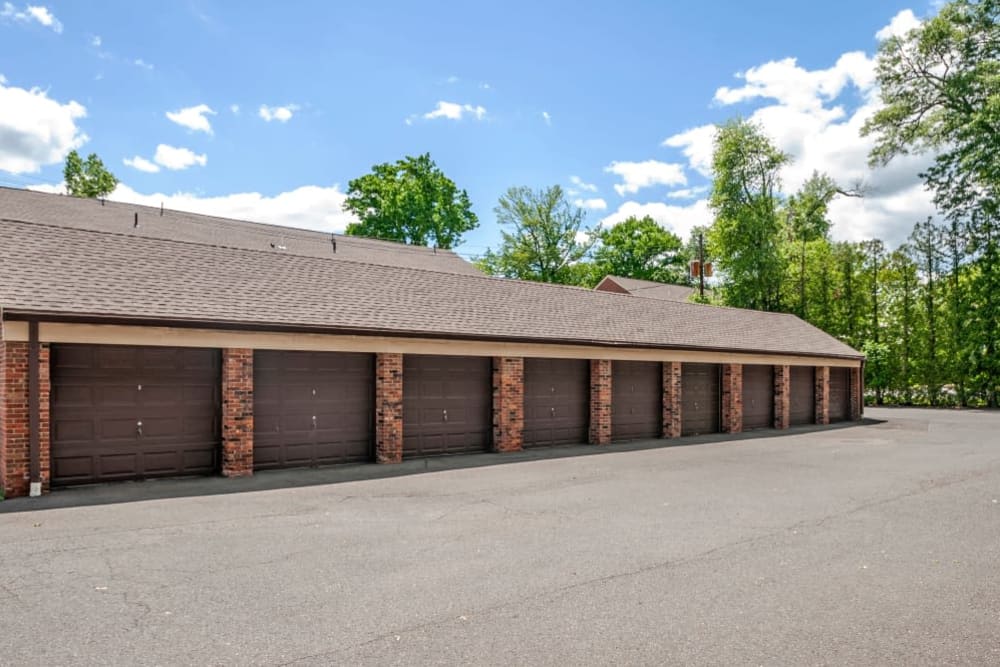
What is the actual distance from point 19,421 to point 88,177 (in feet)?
151

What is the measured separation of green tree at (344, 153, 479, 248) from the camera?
46.7 m

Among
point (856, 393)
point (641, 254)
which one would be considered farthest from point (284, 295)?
point (641, 254)

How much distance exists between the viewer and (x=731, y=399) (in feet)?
70.6

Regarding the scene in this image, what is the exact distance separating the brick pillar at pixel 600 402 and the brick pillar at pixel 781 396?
889 cm

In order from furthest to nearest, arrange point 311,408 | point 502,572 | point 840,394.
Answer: point 840,394
point 311,408
point 502,572

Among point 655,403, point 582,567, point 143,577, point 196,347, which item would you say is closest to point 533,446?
point 655,403

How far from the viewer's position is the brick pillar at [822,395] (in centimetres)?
2572

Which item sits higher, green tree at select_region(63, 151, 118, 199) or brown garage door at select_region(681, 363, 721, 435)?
green tree at select_region(63, 151, 118, 199)

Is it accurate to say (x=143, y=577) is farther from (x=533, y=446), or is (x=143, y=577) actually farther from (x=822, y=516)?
(x=533, y=446)

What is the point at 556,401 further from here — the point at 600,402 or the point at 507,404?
the point at 507,404

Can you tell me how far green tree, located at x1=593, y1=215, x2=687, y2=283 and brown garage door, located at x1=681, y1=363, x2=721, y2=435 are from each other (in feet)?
132

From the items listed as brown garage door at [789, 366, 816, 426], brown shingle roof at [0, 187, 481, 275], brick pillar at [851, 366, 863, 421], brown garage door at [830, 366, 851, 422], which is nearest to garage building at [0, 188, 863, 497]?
brown shingle roof at [0, 187, 481, 275]

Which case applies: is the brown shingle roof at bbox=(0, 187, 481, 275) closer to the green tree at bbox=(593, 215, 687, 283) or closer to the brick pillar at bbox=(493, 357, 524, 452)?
the brick pillar at bbox=(493, 357, 524, 452)

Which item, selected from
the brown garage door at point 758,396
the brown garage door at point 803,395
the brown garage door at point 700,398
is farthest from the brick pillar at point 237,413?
the brown garage door at point 803,395
